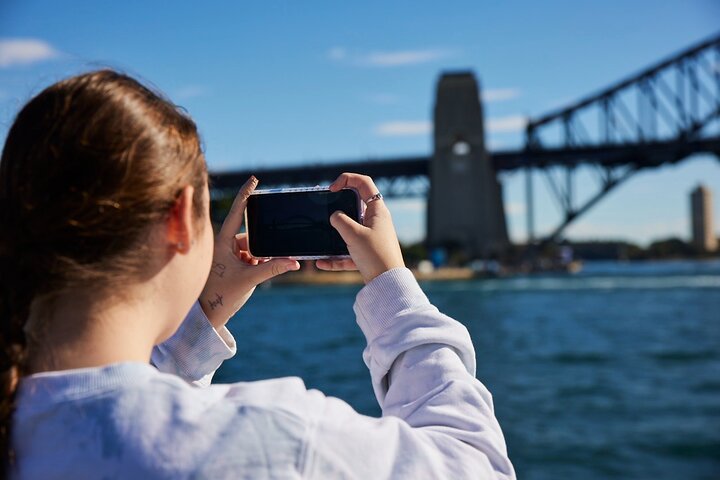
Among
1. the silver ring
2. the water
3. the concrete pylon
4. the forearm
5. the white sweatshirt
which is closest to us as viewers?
the white sweatshirt

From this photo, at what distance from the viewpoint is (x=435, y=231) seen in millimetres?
37594

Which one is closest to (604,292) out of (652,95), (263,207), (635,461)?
(652,95)

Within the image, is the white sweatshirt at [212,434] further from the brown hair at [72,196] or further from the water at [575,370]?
the water at [575,370]

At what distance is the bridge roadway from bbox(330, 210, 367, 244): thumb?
26072mm

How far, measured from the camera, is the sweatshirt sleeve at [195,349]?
2.65ft

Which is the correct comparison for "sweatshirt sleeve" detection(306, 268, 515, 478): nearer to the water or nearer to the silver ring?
the silver ring

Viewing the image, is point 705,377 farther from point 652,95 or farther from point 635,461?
point 652,95

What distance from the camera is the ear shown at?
58 cm

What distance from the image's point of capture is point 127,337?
0.57 metres

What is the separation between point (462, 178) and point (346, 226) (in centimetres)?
3535

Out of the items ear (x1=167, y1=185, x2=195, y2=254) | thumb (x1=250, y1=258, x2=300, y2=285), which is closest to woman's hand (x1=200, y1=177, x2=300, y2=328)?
thumb (x1=250, y1=258, x2=300, y2=285)

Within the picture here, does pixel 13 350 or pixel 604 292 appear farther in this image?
pixel 604 292

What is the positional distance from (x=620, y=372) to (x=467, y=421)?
34.7 ft

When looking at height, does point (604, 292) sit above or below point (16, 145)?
below
